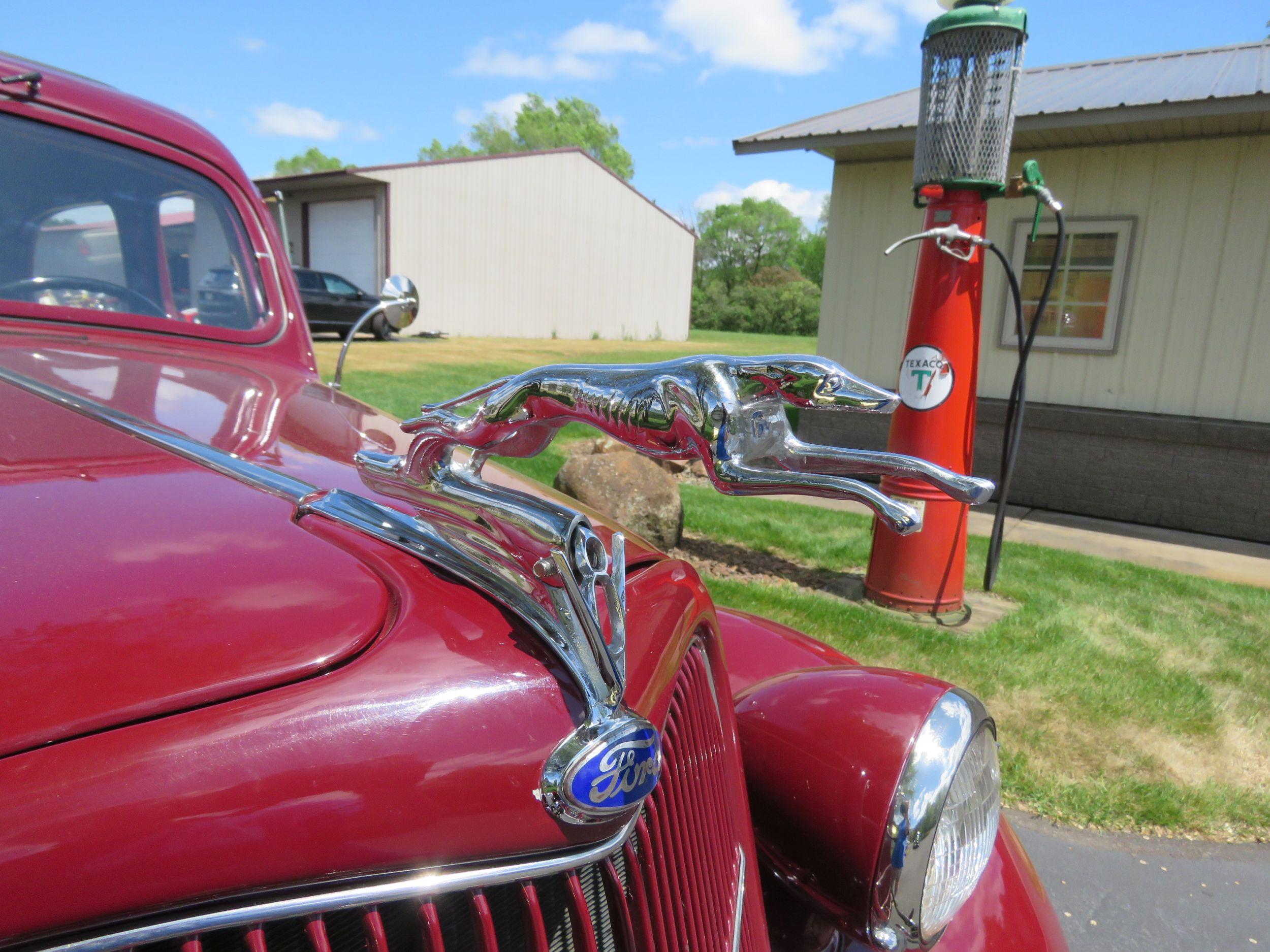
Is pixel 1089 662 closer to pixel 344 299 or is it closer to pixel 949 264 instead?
pixel 949 264

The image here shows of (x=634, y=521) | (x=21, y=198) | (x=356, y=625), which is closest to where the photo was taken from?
(x=356, y=625)

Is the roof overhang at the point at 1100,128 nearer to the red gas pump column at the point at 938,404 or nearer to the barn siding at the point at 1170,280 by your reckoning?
the barn siding at the point at 1170,280

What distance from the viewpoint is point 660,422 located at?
Answer: 2.59 feet

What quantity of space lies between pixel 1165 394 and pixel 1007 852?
650 cm

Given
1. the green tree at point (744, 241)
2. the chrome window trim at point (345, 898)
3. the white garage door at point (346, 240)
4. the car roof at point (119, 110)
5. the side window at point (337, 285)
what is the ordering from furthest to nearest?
1. the green tree at point (744, 241)
2. the white garage door at point (346, 240)
3. the side window at point (337, 285)
4. the car roof at point (119, 110)
5. the chrome window trim at point (345, 898)

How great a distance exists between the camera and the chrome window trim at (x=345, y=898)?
58 centimetres

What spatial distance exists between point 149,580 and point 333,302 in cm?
1802

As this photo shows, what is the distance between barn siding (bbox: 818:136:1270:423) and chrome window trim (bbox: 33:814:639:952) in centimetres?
739

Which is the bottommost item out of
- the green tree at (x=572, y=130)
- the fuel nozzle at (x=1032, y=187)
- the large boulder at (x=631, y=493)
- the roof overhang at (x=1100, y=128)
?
the large boulder at (x=631, y=493)

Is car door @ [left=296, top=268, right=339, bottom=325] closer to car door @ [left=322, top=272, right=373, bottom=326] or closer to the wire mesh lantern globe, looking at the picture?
car door @ [left=322, top=272, right=373, bottom=326]

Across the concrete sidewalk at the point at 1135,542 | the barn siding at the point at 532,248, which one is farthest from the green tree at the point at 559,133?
the concrete sidewalk at the point at 1135,542

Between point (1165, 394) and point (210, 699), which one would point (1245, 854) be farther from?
point (1165, 394)

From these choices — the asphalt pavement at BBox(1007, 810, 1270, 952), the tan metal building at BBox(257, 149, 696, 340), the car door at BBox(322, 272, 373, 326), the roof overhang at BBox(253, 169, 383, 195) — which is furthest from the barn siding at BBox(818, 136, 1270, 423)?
the tan metal building at BBox(257, 149, 696, 340)

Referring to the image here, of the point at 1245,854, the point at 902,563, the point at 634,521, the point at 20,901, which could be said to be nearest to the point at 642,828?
the point at 20,901
